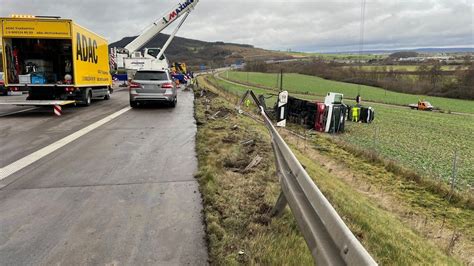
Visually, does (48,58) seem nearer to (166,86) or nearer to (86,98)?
(86,98)

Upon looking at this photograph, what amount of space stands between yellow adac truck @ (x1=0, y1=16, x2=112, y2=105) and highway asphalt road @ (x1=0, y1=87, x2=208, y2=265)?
19.3 feet

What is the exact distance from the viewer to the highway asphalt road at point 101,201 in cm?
363

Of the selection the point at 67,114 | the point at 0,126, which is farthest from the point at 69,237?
the point at 67,114

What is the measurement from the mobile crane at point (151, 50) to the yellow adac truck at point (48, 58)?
40.8 feet

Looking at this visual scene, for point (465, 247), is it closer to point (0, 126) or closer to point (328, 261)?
point (328, 261)

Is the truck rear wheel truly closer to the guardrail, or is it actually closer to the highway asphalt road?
the highway asphalt road

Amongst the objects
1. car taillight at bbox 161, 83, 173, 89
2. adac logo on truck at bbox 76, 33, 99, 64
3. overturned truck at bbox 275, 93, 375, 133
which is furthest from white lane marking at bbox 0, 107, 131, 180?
overturned truck at bbox 275, 93, 375, 133

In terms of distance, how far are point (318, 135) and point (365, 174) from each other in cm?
592

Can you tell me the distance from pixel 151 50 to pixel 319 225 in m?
32.8

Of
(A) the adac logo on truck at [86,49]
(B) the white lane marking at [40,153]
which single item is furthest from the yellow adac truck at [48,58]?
(B) the white lane marking at [40,153]

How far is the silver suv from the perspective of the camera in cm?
1603

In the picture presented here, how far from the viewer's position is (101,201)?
5.01m

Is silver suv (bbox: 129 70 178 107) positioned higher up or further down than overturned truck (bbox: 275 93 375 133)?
higher up

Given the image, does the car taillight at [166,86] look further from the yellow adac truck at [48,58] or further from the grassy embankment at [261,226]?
the grassy embankment at [261,226]
